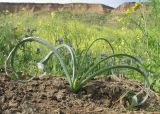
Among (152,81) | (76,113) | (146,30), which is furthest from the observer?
(146,30)

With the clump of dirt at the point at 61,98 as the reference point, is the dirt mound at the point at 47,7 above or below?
above

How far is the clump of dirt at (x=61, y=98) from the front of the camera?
2189mm

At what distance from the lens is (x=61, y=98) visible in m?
2.40

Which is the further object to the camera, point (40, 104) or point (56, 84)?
point (56, 84)

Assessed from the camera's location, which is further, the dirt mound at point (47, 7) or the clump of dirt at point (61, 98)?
the dirt mound at point (47, 7)

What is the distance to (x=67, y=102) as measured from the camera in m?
2.37

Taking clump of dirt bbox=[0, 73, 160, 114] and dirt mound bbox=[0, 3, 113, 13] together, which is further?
dirt mound bbox=[0, 3, 113, 13]

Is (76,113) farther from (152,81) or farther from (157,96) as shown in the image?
(152,81)

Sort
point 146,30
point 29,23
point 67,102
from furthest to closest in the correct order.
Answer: point 29,23 → point 146,30 → point 67,102

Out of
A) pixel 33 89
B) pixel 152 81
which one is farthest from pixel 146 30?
pixel 33 89

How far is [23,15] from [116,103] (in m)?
7.86

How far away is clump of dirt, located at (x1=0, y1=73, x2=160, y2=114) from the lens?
219cm

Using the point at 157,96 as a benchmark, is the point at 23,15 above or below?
above

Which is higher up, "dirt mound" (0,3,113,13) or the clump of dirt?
"dirt mound" (0,3,113,13)
